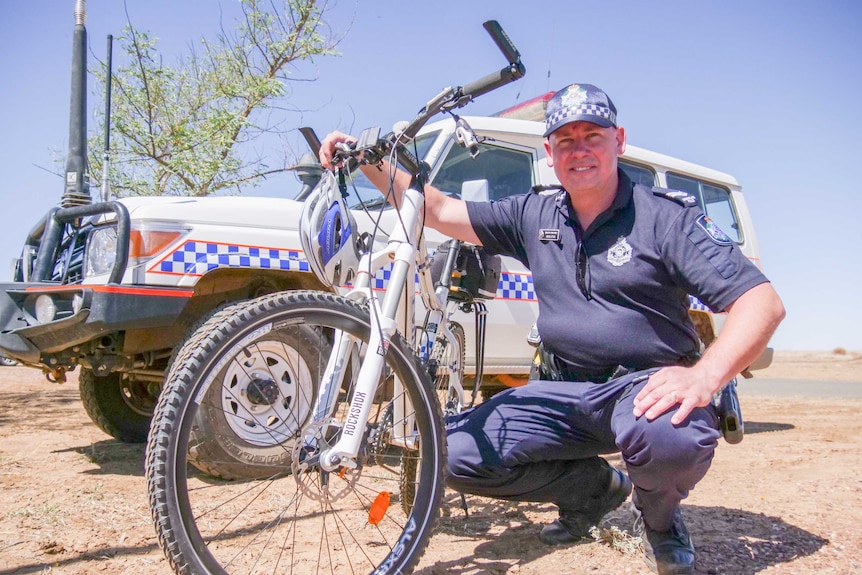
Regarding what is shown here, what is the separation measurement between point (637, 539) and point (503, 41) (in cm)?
185

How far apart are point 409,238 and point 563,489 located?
116 centimetres

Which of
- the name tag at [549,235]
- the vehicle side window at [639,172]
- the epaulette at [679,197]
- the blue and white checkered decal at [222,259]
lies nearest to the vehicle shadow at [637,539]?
the name tag at [549,235]

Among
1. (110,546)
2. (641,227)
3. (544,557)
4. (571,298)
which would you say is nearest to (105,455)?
(110,546)

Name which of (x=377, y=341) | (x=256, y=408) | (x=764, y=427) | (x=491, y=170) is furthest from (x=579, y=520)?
(x=764, y=427)

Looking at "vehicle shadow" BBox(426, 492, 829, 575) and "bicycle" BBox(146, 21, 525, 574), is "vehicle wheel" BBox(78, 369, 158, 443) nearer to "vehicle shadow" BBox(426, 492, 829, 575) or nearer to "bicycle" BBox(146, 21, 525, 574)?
"bicycle" BBox(146, 21, 525, 574)

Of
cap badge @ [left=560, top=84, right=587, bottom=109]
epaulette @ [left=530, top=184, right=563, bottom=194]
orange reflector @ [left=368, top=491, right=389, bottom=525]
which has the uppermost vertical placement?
cap badge @ [left=560, top=84, right=587, bottom=109]

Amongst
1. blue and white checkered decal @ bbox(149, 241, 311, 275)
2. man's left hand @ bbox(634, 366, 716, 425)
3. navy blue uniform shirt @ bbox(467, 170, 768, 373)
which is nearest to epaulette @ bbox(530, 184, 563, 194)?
navy blue uniform shirt @ bbox(467, 170, 768, 373)

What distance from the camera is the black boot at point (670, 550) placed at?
2.17 meters

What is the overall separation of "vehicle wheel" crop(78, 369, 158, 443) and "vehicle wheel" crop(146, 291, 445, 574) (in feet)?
6.10

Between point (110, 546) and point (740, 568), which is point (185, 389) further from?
point (740, 568)

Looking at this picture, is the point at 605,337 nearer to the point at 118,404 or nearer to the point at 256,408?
the point at 256,408

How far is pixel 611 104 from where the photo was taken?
2430mm

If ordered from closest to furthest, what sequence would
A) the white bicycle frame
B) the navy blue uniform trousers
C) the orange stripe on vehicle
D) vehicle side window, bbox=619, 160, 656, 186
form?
the white bicycle frame
the navy blue uniform trousers
the orange stripe on vehicle
vehicle side window, bbox=619, 160, 656, 186

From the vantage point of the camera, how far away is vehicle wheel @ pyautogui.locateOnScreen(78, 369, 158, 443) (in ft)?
14.2
